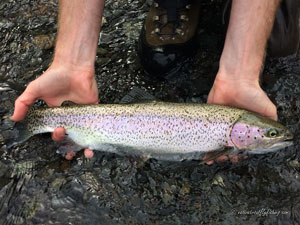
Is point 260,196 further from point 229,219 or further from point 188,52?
point 188,52

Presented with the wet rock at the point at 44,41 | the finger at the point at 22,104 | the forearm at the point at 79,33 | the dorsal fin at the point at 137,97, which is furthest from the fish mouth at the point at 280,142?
the wet rock at the point at 44,41

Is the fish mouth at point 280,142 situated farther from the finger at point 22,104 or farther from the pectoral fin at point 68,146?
the finger at point 22,104

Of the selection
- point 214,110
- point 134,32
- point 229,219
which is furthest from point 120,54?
point 229,219

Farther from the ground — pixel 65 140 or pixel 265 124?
pixel 265 124

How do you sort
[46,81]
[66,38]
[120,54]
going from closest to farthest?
[46,81], [66,38], [120,54]

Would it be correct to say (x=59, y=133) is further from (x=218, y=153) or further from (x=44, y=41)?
(x=44, y=41)

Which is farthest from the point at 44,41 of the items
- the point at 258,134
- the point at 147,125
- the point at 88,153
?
the point at 258,134

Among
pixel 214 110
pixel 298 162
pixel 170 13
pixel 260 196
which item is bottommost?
pixel 260 196
